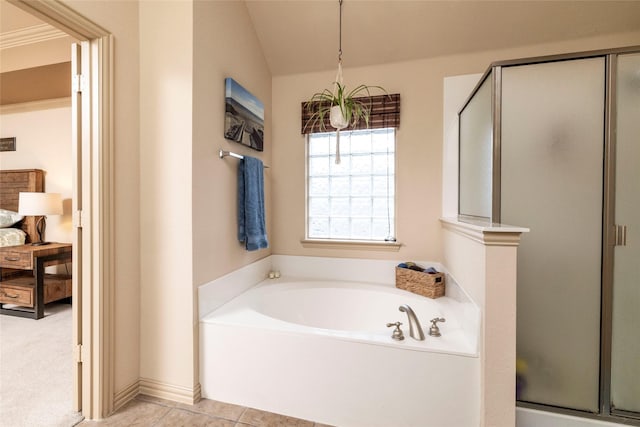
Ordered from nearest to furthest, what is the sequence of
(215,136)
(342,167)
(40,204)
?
1. (215,136)
2. (342,167)
3. (40,204)

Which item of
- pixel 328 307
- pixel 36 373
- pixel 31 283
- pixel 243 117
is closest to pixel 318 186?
pixel 243 117

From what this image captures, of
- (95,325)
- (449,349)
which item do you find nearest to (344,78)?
(449,349)

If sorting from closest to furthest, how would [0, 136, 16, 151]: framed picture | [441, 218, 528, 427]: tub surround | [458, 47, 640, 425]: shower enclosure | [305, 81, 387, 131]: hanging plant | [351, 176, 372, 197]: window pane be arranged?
[441, 218, 528, 427]: tub surround
[458, 47, 640, 425]: shower enclosure
[305, 81, 387, 131]: hanging plant
[351, 176, 372, 197]: window pane
[0, 136, 16, 151]: framed picture

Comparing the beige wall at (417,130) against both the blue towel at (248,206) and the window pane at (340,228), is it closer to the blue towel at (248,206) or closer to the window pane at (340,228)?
the window pane at (340,228)

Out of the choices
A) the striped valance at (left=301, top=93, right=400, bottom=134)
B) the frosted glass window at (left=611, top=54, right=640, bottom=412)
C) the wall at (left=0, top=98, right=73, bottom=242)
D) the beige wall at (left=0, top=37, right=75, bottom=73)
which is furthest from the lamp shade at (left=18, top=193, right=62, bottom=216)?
the frosted glass window at (left=611, top=54, right=640, bottom=412)

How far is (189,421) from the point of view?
58.3 inches

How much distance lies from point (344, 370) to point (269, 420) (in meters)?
0.50

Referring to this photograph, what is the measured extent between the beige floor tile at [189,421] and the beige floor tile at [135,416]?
46 millimetres

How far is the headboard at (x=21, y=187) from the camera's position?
3.26 metres

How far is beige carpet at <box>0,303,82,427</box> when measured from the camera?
149 centimetres

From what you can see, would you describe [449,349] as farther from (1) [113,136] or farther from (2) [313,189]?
(1) [113,136]

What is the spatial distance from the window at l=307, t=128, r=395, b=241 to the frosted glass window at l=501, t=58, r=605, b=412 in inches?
40.6

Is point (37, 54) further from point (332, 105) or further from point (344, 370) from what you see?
point (344, 370)

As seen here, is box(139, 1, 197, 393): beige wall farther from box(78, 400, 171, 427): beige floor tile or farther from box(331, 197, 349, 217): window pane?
box(331, 197, 349, 217): window pane
